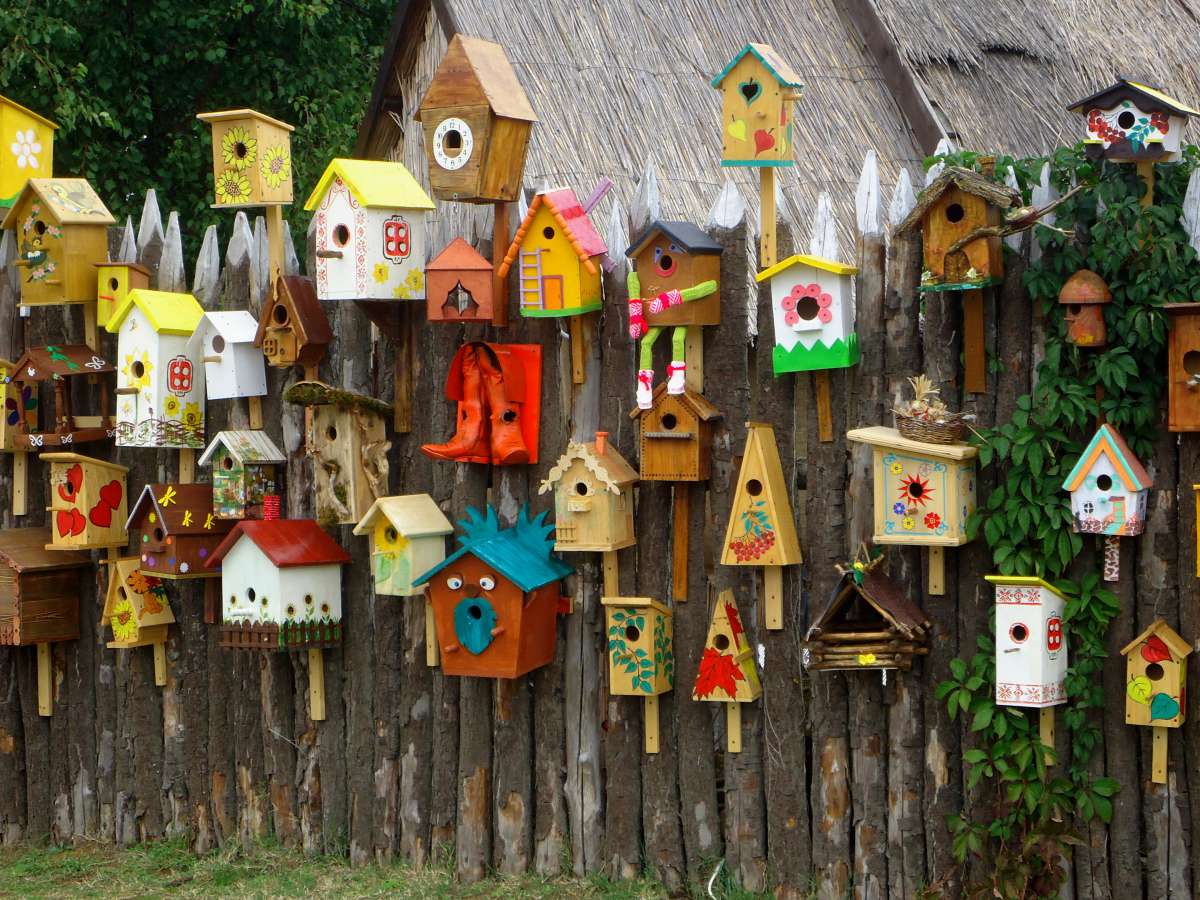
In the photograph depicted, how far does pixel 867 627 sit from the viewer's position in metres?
5.86

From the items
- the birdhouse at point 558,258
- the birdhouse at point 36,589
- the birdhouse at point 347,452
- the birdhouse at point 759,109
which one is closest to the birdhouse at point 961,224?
the birdhouse at point 759,109

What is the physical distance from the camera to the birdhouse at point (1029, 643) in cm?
548

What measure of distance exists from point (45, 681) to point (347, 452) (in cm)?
220

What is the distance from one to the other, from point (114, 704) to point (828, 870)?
11.5 ft

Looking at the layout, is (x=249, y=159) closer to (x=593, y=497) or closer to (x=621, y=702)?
(x=593, y=497)

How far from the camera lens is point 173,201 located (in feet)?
41.3

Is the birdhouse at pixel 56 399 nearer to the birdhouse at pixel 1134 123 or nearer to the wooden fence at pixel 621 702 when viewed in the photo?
the wooden fence at pixel 621 702

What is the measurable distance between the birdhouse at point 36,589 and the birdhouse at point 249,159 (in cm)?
186

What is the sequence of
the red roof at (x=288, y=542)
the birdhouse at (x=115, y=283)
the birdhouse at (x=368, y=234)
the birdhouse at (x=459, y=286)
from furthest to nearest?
the birdhouse at (x=115, y=283), the red roof at (x=288, y=542), the birdhouse at (x=368, y=234), the birdhouse at (x=459, y=286)

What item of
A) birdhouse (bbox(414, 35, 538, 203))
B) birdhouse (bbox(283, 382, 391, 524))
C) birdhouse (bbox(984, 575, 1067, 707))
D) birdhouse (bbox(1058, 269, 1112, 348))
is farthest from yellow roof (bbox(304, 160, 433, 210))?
birdhouse (bbox(984, 575, 1067, 707))

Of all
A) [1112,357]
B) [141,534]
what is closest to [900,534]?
[1112,357]

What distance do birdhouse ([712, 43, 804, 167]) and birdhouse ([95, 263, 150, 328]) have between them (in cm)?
282

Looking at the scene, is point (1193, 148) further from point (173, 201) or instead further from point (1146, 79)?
point (173, 201)

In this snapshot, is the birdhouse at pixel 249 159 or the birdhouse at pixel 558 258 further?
the birdhouse at pixel 249 159
